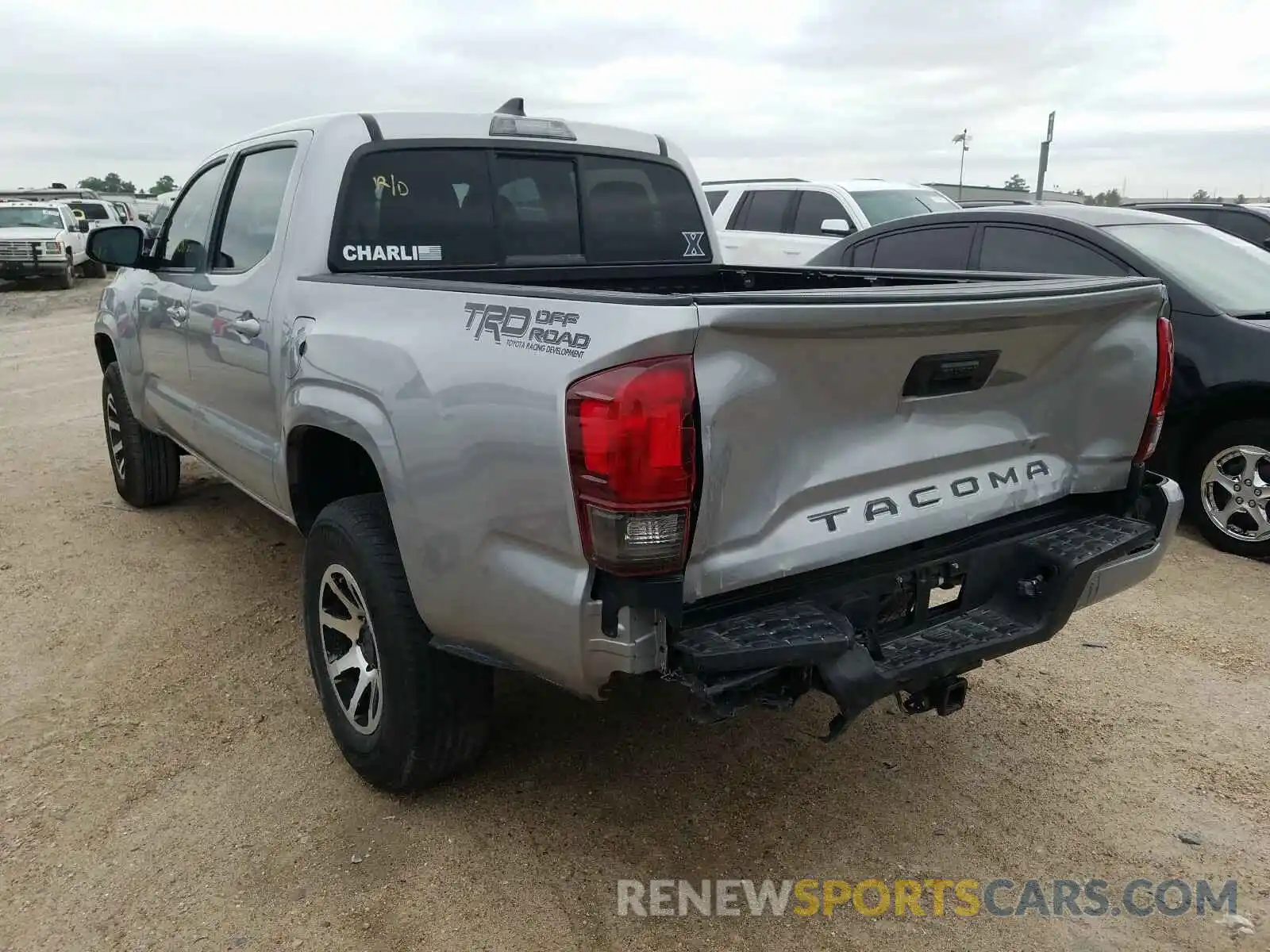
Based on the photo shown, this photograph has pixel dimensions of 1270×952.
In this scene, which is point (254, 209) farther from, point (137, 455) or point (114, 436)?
point (114, 436)

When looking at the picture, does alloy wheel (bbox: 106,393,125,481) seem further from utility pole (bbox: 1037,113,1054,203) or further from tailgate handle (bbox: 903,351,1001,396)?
utility pole (bbox: 1037,113,1054,203)

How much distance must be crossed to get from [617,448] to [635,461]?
1.8 inches

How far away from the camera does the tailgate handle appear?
8.48ft

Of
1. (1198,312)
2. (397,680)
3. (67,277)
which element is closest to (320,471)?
(397,680)

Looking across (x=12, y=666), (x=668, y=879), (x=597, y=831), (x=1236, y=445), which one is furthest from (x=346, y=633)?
(x=1236, y=445)

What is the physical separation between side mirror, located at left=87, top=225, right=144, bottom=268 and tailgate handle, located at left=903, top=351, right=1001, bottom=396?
147 inches

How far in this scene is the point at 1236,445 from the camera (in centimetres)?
516

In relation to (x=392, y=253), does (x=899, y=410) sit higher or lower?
lower

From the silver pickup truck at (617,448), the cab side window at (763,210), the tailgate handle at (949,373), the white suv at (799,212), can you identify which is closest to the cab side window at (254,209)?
the silver pickup truck at (617,448)

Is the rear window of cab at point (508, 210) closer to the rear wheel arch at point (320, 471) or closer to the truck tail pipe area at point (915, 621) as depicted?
the rear wheel arch at point (320, 471)

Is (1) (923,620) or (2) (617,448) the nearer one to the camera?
(2) (617,448)

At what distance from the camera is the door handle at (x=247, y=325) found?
365 centimetres

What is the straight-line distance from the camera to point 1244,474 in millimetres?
5180

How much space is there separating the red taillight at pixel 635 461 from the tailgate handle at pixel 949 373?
2.48 ft
